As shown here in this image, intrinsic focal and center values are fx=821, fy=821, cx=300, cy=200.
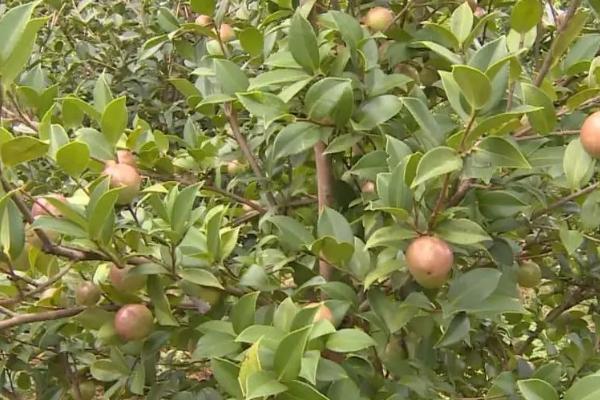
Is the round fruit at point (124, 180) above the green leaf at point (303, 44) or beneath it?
beneath

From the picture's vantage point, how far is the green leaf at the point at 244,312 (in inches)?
41.8

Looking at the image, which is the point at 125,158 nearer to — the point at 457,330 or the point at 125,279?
the point at 125,279

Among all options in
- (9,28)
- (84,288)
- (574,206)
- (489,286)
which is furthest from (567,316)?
(9,28)

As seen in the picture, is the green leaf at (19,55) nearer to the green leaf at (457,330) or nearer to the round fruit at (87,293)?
the round fruit at (87,293)

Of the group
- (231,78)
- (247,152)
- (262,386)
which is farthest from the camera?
(247,152)

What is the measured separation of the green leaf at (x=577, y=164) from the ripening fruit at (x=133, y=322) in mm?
582

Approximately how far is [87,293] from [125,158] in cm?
21

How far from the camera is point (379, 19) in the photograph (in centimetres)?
135

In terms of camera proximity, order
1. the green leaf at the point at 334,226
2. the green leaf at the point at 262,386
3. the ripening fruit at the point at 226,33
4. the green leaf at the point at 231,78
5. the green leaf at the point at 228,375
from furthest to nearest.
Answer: the ripening fruit at the point at 226,33
the green leaf at the point at 231,78
the green leaf at the point at 334,226
the green leaf at the point at 228,375
the green leaf at the point at 262,386

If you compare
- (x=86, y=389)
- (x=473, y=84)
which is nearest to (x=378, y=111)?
(x=473, y=84)

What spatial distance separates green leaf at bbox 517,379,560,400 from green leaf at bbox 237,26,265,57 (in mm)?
716

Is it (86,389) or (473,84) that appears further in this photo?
(86,389)

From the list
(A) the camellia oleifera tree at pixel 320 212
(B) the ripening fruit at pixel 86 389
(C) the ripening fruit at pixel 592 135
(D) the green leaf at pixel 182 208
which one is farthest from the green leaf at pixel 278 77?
→ (B) the ripening fruit at pixel 86 389

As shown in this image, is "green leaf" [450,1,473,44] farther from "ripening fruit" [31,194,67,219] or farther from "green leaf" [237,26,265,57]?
"ripening fruit" [31,194,67,219]
